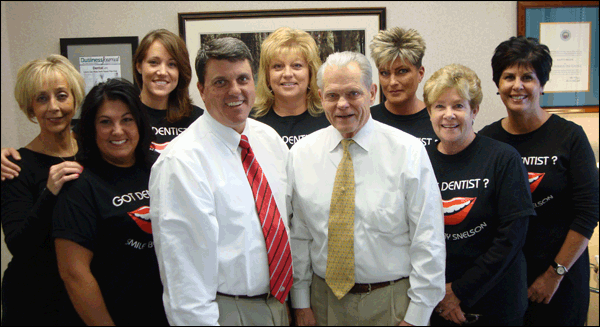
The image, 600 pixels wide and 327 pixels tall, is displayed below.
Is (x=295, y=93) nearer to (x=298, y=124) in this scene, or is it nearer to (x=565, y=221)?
(x=298, y=124)

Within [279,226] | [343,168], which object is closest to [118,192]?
[279,226]

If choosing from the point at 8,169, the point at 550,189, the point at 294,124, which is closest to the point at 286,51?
the point at 294,124

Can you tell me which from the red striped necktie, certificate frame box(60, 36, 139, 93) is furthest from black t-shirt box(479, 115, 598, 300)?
certificate frame box(60, 36, 139, 93)

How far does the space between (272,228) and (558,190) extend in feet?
4.61

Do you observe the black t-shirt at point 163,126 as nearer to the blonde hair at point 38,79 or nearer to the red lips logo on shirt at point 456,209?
the blonde hair at point 38,79

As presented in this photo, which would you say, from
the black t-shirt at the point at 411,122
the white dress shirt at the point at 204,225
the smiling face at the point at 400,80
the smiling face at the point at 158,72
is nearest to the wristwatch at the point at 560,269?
the black t-shirt at the point at 411,122

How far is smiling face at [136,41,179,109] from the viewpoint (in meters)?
2.01

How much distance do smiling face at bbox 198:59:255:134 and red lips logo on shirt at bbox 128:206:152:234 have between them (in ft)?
1.54

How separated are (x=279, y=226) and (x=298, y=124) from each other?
0.79 meters

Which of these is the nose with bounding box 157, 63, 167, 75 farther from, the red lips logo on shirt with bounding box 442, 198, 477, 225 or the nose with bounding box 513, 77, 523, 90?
the nose with bounding box 513, 77, 523, 90

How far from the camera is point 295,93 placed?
210cm

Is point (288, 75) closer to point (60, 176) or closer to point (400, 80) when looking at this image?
point (400, 80)

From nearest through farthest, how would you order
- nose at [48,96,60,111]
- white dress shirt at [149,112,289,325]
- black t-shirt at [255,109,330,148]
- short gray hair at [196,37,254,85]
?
white dress shirt at [149,112,289,325] < short gray hair at [196,37,254,85] < nose at [48,96,60,111] < black t-shirt at [255,109,330,148]

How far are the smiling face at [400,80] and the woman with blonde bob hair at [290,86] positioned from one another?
0.38m
